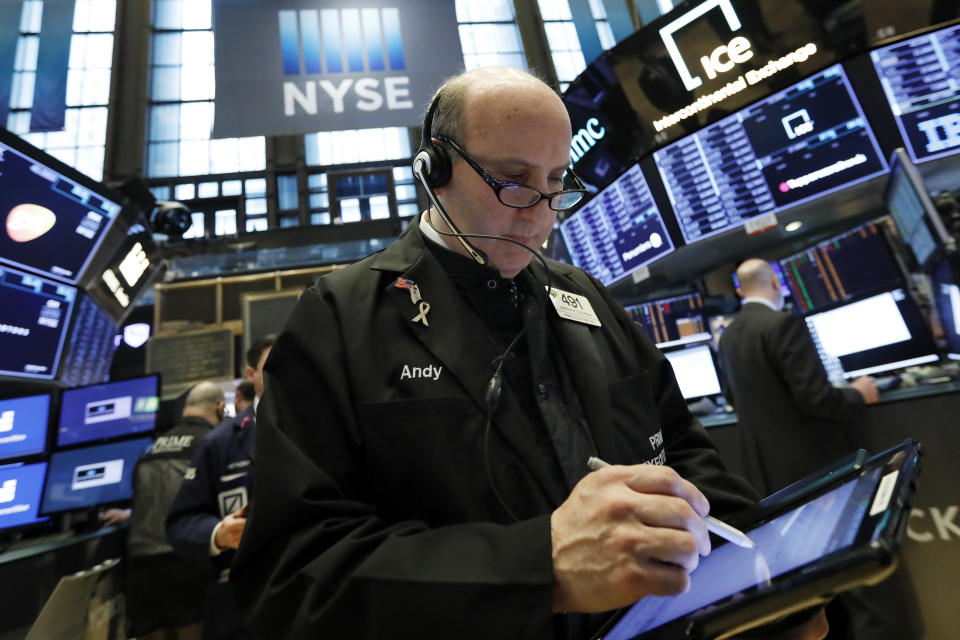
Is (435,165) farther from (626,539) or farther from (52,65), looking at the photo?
(52,65)

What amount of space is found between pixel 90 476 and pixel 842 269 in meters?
4.78

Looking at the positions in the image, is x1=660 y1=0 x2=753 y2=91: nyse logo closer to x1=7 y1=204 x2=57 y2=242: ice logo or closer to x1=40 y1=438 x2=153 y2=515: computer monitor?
x1=7 y1=204 x2=57 y2=242: ice logo

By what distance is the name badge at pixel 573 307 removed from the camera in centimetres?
99

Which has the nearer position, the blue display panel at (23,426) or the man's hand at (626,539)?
the man's hand at (626,539)

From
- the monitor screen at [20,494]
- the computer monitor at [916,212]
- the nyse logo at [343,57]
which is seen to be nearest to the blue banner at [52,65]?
the nyse logo at [343,57]

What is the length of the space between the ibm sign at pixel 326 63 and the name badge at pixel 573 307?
80.1 inches

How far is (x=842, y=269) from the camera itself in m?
3.09

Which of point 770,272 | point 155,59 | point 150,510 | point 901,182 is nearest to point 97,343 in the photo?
point 150,510

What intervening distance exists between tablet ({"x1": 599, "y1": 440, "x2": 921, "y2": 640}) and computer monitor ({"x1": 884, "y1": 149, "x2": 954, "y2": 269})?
78.4 inches

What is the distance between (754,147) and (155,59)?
13.4 metres

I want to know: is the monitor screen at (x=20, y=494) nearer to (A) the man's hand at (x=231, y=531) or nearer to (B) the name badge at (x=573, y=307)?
(A) the man's hand at (x=231, y=531)

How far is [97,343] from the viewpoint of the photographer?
14.0ft

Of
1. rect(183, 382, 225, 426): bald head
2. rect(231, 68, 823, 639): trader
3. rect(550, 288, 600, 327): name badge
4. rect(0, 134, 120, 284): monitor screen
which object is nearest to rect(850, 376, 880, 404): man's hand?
rect(231, 68, 823, 639): trader

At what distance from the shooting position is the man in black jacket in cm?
282
